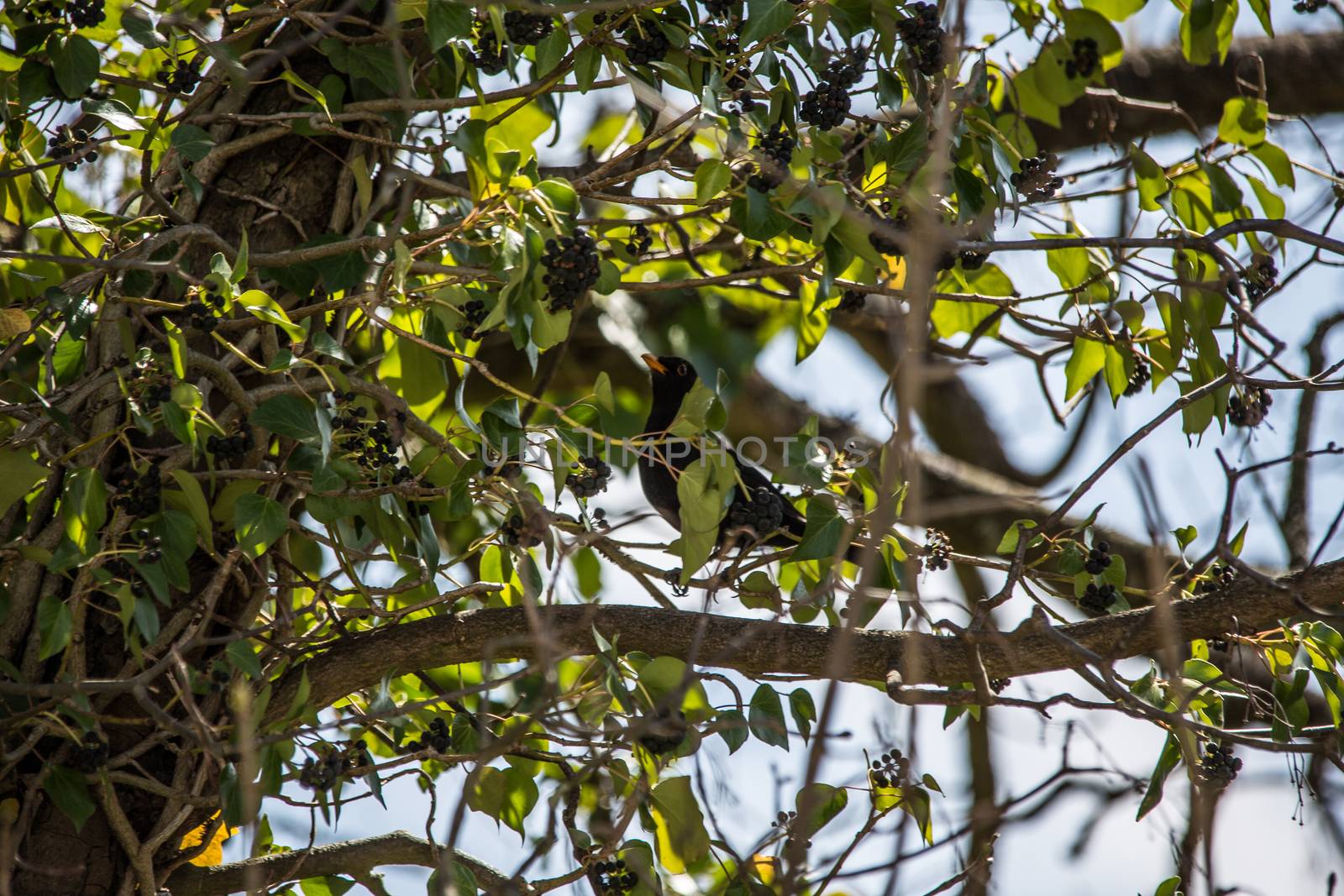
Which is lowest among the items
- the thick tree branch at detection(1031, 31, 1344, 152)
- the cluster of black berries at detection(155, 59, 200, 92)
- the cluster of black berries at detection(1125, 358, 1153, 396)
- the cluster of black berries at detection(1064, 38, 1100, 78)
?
the cluster of black berries at detection(1125, 358, 1153, 396)

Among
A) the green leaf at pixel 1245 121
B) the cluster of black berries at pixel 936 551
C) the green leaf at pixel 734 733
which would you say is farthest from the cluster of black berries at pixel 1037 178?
the green leaf at pixel 734 733

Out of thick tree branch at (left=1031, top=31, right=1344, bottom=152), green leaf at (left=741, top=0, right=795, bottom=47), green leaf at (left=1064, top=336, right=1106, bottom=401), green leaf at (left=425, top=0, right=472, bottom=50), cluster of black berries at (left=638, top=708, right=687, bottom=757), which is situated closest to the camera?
cluster of black berries at (left=638, top=708, right=687, bottom=757)

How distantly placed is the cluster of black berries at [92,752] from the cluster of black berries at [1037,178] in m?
2.06

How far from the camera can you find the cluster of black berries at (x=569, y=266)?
199 centimetres

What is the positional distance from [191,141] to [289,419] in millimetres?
608

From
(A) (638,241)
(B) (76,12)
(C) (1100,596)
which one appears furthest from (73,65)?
(C) (1100,596)

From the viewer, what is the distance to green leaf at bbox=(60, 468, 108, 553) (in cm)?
200

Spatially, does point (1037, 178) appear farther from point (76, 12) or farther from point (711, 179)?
point (76, 12)

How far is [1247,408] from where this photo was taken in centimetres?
254

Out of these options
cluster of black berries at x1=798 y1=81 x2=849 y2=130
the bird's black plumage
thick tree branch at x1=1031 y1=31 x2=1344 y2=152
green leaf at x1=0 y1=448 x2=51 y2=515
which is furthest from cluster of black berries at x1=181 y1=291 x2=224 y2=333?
thick tree branch at x1=1031 y1=31 x2=1344 y2=152

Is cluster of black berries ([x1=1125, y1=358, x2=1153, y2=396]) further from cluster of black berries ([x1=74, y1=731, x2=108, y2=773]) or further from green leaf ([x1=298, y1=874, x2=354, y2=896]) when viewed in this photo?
cluster of black berries ([x1=74, y1=731, x2=108, y2=773])

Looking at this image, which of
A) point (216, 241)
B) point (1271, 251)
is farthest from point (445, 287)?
point (1271, 251)

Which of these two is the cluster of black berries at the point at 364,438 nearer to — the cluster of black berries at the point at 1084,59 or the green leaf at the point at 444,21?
the green leaf at the point at 444,21

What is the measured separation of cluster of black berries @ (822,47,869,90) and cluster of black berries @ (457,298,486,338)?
810mm
